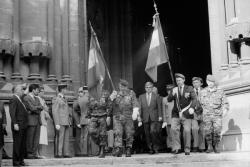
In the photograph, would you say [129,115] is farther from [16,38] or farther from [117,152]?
[16,38]

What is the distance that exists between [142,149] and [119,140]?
3.19 m

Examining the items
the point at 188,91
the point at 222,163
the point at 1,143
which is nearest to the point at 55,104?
the point at 1,143

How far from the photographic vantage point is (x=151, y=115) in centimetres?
1280

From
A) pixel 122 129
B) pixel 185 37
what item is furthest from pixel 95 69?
pixel 185 37

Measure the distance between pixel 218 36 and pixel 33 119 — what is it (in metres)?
5.99

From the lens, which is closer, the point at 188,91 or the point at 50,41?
the point at 188,91

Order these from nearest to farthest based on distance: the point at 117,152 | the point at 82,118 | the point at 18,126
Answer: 1. the point at 18,126
2. the point at 117,152
3. the point at 82,118

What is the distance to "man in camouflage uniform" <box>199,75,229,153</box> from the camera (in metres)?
11.7

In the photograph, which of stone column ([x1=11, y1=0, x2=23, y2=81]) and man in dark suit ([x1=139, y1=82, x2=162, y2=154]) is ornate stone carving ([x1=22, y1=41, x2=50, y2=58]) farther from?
man in dark suit ([x1=139, y1=82, x2=162, y2=154])

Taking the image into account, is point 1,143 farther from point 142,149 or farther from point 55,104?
point 142,149

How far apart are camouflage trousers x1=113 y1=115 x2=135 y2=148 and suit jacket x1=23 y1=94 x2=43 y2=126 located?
6.08 ft

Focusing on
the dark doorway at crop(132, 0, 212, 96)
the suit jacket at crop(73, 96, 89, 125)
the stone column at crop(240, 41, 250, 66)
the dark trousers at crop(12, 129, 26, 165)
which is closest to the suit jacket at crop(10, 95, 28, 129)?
the dark trousers at crop(12, 129, 26, 165)

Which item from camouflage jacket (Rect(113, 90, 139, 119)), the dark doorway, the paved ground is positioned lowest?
the paved ground

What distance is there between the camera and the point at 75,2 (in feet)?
48.7
